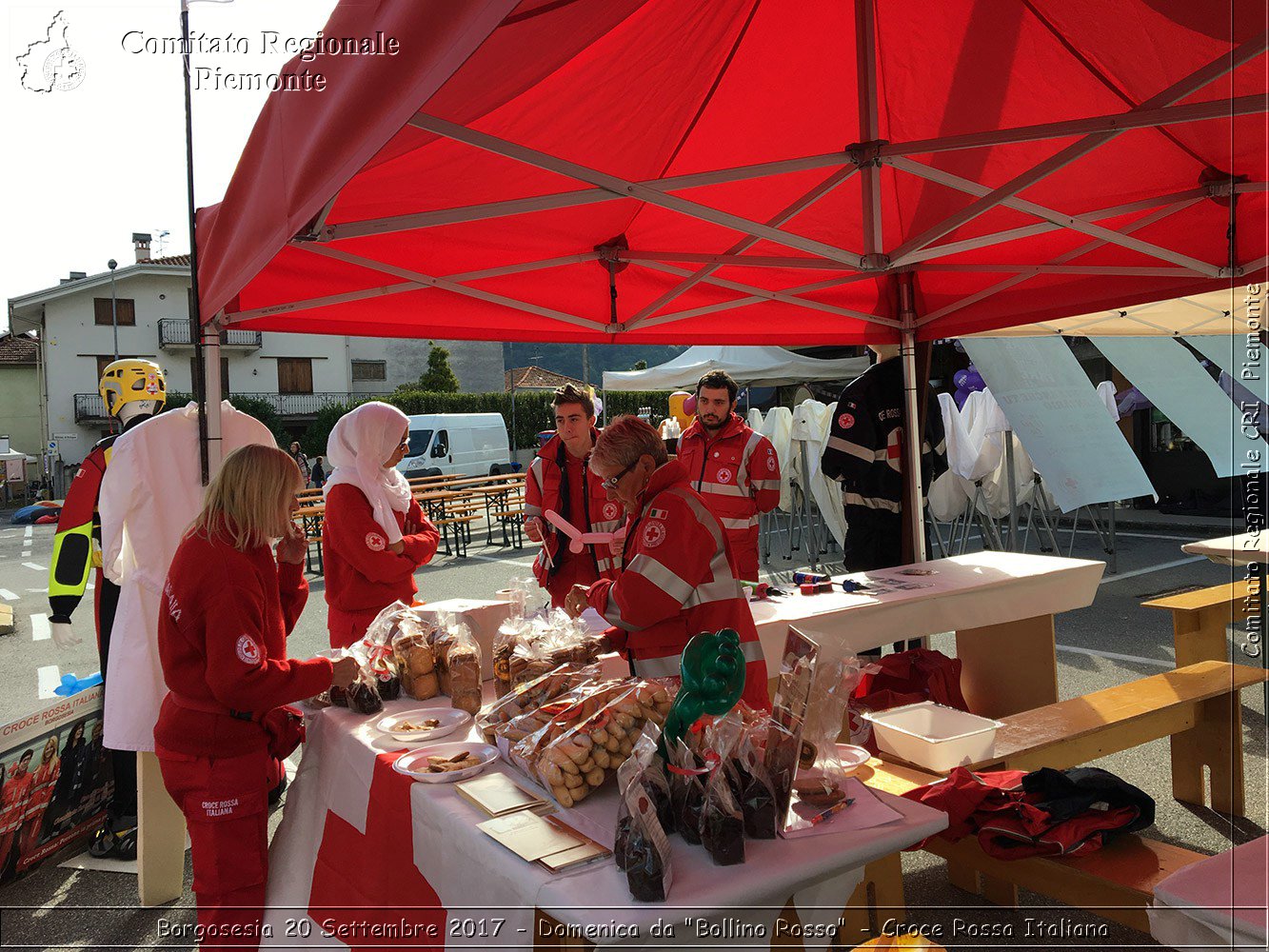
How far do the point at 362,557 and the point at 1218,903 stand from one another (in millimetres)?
2879

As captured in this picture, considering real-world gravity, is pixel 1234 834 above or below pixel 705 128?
below

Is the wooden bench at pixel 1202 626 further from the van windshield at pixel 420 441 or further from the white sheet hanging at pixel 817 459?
the van windshield at pixel 420 441

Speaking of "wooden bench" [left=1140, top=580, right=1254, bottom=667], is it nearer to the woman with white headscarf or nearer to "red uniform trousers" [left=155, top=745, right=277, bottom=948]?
the woman with white headscarf

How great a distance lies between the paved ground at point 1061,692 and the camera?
3.11m

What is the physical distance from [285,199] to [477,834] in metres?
1.56

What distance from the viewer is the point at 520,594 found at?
3.36m

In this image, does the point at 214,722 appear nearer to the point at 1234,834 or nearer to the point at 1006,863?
the point at 1006,863

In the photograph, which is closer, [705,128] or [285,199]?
[285,199]

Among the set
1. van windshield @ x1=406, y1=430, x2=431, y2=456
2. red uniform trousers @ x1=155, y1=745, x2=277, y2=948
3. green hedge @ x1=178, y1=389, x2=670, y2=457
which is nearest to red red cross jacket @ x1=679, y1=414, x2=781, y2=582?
red uniform trousers @ x1=155, y1=745, x2=277, y2=948

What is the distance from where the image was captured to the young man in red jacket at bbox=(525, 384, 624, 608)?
14.7 ft

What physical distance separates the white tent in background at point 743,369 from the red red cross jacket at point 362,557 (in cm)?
928

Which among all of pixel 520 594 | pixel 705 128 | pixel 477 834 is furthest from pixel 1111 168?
pixel 477 834

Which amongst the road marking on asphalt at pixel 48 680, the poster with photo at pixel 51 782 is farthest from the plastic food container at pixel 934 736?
the road marking on asphalt at pixel 48 680

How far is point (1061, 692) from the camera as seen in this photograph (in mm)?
5277
